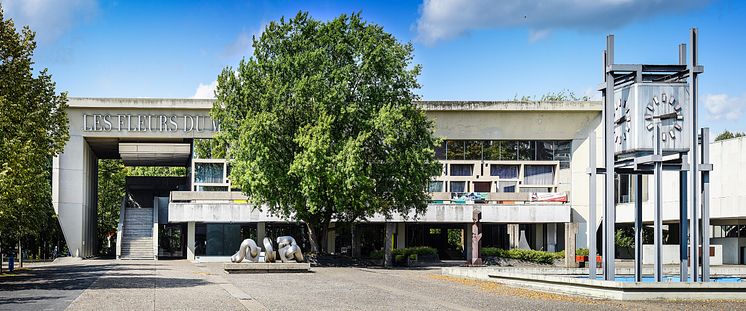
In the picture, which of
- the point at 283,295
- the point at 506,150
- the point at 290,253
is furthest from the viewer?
the point at 506,150

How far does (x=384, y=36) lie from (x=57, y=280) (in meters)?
19.2

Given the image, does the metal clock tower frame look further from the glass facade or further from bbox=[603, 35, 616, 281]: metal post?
the glass facade

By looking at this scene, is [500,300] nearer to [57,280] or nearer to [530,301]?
[530,301]

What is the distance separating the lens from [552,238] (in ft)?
196

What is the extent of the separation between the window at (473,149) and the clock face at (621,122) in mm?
33596

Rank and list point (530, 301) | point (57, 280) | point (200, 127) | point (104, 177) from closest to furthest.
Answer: point (530, 301), point (57, 280), point (200, 127), point (104, 177)

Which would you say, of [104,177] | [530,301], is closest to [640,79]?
[530,301]

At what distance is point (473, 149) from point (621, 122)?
34163 mm

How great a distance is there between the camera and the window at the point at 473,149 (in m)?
60.1

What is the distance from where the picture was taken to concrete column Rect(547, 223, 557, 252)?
5959 centimetres

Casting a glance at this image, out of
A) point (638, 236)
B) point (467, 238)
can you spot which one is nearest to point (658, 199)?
point (638, 236)

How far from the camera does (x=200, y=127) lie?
58688 mm

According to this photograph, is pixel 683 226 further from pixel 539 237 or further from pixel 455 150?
pixel 539 237

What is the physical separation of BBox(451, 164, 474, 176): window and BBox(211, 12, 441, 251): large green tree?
14.6m
